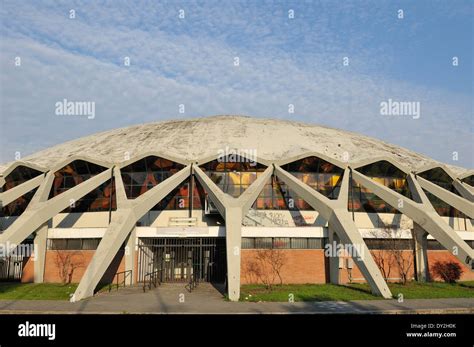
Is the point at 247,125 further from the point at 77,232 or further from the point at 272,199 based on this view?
the point at 77,232

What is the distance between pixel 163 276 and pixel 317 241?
9.43 metres

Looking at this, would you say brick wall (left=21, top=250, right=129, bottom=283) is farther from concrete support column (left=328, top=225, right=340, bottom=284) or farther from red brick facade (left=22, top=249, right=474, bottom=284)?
concrete support column (left=328, top=225, right=340, bottom=284)

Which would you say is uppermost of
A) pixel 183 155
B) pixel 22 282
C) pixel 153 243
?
pixel 183 155

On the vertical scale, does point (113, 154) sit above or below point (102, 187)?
above

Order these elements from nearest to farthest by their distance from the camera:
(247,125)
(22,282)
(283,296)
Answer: (283,296), (22,282), (247,125)

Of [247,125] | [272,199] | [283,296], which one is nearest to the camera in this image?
[283,296]

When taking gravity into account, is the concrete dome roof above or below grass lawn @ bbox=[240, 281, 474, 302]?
above

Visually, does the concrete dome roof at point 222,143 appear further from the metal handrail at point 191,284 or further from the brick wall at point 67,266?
the metal handrail at point 191,284

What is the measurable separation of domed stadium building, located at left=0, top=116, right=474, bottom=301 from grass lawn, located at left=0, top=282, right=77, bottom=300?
5.08 feet

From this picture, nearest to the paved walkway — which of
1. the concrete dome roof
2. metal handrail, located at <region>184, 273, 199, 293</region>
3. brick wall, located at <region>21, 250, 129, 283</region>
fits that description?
metal handrail, located at <region>184, 273, 199, 293</region>

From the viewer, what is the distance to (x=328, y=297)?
1856 centimetres

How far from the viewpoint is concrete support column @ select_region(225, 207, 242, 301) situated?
18.2 metres

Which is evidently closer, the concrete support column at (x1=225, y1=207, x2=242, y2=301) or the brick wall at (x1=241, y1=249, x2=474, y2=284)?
the concrete support column at (x1=225, y1=207, x2=242, y2=301)

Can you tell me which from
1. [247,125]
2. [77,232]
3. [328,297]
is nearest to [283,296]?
[328,297]
